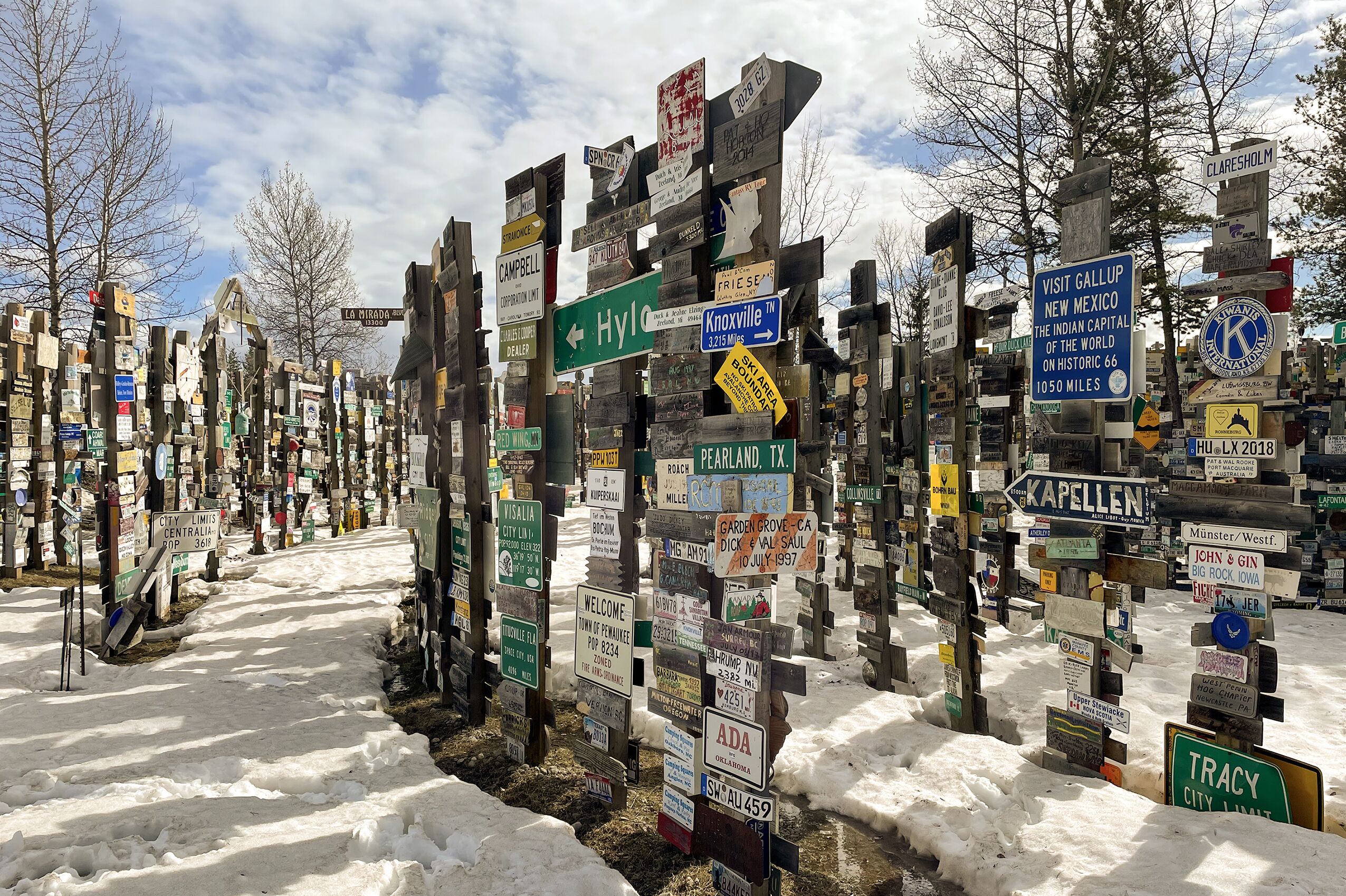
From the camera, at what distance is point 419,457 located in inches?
291

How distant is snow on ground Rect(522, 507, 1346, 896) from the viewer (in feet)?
11.8

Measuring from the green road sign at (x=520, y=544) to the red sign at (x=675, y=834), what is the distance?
180 centimetres

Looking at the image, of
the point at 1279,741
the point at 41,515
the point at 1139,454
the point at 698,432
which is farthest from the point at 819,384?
the point at 41,515

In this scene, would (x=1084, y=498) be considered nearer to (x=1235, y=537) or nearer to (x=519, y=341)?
(x=1235, y=537)

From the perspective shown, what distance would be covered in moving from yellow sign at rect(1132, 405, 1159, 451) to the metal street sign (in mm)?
9501

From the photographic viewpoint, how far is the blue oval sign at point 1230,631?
14.9 feet

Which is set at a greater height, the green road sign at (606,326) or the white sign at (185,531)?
the green road sign at (606,326)

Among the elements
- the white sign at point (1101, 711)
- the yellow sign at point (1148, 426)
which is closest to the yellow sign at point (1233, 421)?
the yellow sign at point (1148, 426)

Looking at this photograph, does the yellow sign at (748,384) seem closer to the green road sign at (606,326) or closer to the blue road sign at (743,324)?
the blue road sign at (743,324)

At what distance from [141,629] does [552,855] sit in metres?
7.35

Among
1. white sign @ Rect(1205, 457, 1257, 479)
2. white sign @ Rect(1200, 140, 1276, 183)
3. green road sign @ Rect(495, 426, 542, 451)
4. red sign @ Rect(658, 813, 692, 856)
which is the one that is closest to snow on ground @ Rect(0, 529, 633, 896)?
red sign @ Rect(658, 813, 692, 856)

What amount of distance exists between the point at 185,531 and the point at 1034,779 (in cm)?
893

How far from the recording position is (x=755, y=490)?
11.6 ft

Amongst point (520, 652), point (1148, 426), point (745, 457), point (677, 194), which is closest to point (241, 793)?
point (520, 652)
